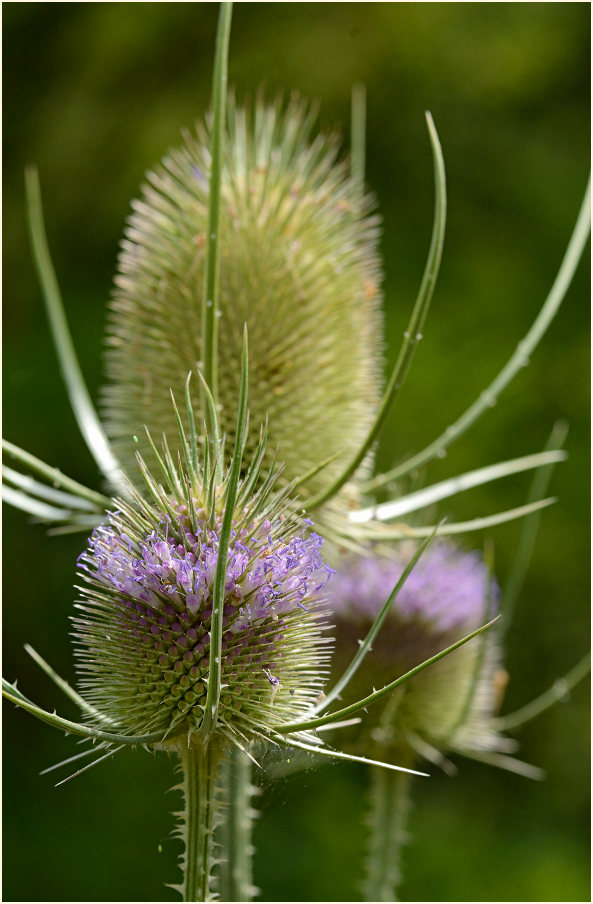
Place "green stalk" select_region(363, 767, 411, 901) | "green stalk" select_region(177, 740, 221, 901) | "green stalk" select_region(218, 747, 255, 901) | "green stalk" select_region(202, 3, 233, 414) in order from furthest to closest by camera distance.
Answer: "green stalk" select_region(363, 767, 411, 901) → "green stalk" select_region(218, 747, 255, 901) → "green stalk" select_region(202, 3, 233, 414) → "green stalk" select_region(177, 740, 221, 901)

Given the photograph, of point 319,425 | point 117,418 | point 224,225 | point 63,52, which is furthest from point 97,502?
point 63,52

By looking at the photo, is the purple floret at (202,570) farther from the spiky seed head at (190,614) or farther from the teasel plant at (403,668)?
the teasel plant at (403,668)

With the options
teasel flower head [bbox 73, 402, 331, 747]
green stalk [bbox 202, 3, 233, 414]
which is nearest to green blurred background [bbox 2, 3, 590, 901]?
green stalk [bbox 202, 3, 233, 414]

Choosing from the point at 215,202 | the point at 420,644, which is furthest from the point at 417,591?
the point at 215,202

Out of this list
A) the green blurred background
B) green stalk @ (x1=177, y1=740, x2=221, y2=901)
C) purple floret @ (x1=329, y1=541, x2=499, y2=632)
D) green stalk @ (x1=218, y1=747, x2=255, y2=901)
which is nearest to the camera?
green stalk @ (x1=177, y1=740, x2=221, y2=901)

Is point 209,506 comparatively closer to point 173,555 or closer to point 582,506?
point 173,555

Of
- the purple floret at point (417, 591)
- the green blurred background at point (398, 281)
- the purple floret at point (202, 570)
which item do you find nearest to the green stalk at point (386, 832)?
the purple floret at point (417, 591)

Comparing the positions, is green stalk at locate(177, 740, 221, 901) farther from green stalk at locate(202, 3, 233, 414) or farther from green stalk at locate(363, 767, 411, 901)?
green stalk at locate(363, 767, 411, 901)
